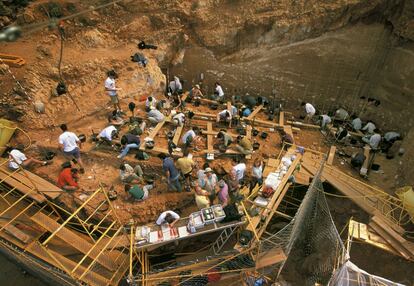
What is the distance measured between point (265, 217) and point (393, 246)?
10.5 ft

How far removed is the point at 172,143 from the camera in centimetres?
1045

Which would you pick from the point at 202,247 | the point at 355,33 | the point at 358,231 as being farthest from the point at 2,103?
the point at 355,33

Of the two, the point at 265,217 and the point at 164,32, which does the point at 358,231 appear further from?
the point at 164,32

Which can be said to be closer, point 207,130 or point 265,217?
point 265,217

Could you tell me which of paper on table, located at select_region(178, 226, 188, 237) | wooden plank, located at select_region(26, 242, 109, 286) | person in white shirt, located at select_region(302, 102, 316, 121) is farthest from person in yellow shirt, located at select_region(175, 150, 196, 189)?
person in white shirt, located at select_region(302, 102, 316, 121)

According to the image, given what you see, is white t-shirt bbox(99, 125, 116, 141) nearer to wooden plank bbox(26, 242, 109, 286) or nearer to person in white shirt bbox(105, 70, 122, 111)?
person in white shirt bbox(105, 70, 122, 111)

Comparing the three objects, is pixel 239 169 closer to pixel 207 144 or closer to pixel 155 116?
pixel 207 144

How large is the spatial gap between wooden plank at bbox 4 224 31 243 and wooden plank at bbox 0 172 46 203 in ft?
2.98

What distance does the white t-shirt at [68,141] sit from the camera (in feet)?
29.7

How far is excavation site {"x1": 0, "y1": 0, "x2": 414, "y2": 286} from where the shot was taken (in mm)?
7812

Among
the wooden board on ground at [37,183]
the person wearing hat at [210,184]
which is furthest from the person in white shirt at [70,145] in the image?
the person wearing hat at [210,184]

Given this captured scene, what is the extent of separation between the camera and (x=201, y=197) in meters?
8.41

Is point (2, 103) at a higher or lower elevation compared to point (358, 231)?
higher

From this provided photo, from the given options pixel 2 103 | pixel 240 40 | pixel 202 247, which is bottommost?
pixel 202 247
